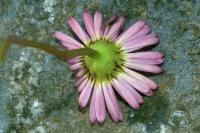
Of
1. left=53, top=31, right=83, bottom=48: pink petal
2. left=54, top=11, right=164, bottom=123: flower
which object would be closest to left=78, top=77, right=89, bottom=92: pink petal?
left=54, top=11, right=164, bottom=123: flower

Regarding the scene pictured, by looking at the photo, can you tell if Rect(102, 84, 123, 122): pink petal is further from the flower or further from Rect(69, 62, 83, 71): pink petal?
Rect(69, 62, 83, 71): pink petal

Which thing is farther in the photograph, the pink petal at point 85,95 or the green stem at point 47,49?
the pink petal at point 85,95

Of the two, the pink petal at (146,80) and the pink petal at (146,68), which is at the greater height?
the pink petal at (146,68)

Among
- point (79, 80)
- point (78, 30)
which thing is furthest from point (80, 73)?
point (78, 30)

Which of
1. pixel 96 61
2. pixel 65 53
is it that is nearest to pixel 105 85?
pixel 96 61

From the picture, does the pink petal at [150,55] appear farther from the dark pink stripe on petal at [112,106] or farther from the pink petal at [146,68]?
the dark pink stripe on petal at [112,106]

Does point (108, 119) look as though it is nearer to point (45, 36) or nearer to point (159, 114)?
point (159, 114)

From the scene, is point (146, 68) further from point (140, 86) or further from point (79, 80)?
point (79, 80)

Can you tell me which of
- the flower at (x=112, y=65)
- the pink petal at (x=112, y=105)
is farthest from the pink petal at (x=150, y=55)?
the pink petal at (x=112, y=105)
